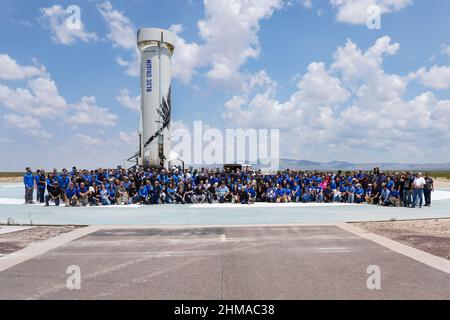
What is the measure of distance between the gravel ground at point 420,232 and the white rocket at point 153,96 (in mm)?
17127

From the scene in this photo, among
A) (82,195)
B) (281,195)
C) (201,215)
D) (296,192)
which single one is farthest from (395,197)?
(82,195)

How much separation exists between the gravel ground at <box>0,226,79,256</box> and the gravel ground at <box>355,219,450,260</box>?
8.59 meters

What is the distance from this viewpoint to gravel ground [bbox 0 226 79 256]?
8.85 metres

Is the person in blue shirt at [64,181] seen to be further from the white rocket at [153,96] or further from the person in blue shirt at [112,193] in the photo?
the white rocket at [153,96]

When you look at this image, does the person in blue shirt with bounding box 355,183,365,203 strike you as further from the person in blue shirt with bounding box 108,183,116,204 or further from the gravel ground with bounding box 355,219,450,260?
the person in blue shirt with bounding box 108,183,116,204

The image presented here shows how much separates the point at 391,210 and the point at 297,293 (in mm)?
12519

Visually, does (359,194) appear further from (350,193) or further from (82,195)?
(82,195)

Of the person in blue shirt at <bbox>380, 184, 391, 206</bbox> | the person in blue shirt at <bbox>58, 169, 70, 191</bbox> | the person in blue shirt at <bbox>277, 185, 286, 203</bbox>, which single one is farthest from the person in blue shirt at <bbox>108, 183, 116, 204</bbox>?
the person in blue shirt at <bbox>380, 184, 391, 206</bbox>

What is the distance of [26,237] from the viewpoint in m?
10.1

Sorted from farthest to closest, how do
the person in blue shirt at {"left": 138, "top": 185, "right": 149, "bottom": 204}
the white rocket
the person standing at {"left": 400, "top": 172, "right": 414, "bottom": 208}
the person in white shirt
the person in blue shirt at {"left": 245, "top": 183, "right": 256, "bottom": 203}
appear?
the white rocket → the person in blue shirt at {"left": 245, "top": 183, "right": 256, "bottom": 203} → the person in blue shirt at {"left": 138, "top": 185, "right": 149, "bottom": 204} → the person standing at {"left": 400, "top": 172, "right": 414, "bottom": 208} → the person in white shirt

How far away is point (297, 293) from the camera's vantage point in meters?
5.53

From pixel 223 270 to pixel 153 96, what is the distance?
21246 millimetres

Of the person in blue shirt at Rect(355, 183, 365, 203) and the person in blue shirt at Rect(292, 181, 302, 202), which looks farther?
the person in blue shirt at Rect(292, 181, 302, 202)
